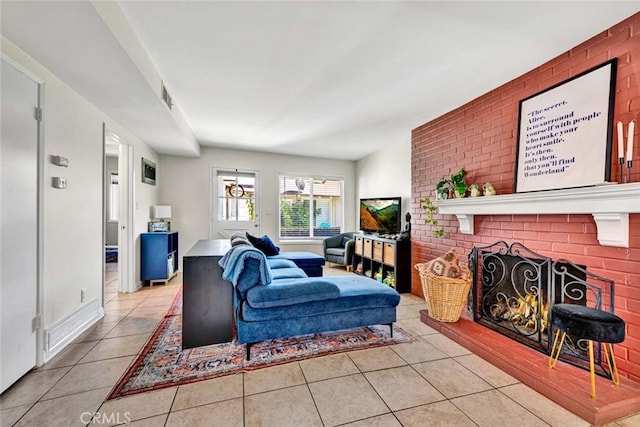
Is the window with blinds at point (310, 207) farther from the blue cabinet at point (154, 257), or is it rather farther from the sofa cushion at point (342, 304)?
the sofa cushion at point (342, 304)

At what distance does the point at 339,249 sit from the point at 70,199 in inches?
160

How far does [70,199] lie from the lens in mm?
2375

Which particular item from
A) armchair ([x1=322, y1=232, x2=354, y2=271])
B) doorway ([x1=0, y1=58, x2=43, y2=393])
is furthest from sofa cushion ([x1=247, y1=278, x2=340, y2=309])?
armchair ([x1=322, y1=232, x2=354, y2=271])

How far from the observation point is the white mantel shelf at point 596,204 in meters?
1.60

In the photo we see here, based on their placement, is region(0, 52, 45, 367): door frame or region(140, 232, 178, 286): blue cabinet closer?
region(0, 52, 45, 367): door frame

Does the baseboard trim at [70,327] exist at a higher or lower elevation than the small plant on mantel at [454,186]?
lower

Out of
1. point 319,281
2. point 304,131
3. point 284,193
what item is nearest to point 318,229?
point 284,193

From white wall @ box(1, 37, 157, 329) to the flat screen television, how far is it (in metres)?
3.87

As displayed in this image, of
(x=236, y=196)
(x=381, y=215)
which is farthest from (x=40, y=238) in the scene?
(x=381, y=215)

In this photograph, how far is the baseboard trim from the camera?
2055 mm

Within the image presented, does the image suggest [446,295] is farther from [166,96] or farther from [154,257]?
[154,257]

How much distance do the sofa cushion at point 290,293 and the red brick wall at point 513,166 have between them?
5.68 ft

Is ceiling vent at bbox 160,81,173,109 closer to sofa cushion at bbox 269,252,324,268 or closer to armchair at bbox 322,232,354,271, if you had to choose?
sofa cushion at bbox 269,252,324,268

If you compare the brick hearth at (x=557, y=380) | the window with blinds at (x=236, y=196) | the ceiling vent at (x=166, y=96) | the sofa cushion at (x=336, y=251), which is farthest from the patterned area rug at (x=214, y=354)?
the window with blinds at (x=236, y=196)
